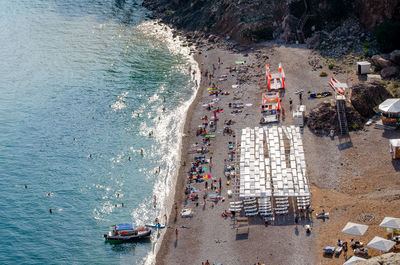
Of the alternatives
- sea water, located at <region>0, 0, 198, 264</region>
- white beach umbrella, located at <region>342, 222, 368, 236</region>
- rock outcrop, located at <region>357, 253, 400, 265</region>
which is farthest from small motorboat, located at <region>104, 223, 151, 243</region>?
rock outcrop, located at <region>357, 253, 400, 265</region>

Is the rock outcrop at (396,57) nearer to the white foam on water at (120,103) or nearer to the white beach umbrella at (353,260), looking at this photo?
the white foam on water at (120,103)

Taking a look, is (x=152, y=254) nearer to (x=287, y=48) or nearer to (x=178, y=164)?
(x=178, y=164)

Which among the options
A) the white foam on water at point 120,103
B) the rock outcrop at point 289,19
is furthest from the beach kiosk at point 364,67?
the white foam on water at point 120,103

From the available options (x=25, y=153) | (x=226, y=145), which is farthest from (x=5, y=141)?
(x=226, y=145)

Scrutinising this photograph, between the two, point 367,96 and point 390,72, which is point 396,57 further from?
point 367,96

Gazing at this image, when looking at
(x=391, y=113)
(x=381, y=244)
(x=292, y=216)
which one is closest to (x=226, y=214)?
(x=292, y=216)

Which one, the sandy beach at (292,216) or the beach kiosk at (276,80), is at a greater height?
the beach kiosk at (276,80)

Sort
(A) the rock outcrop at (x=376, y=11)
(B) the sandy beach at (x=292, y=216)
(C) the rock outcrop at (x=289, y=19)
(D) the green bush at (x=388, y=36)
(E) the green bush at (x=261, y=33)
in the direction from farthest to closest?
(E) the green bush at (x=261, y=33) < (C) the rock outcrop at (x=289, y=19) < (A) the rock outcrop at (x=376, y=11) < (D) the green bush at (x=388, y=36) < (B) the sandy beach at (x=292, y=216)
